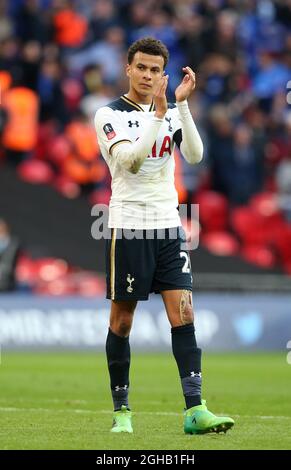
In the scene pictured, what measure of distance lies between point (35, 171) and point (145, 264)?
37.7 feet

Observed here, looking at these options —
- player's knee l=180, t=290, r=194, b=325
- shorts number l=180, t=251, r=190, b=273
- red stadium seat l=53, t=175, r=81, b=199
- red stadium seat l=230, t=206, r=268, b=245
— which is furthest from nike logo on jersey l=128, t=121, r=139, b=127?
red stadium seat l=230, t=206, r=268, b=245

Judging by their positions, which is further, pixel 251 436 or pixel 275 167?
pixel 275 167

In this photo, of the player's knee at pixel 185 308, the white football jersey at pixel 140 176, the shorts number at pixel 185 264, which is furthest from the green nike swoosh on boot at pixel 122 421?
the white football jersey at pixel 140 176

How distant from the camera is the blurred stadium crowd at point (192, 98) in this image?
19188 mm

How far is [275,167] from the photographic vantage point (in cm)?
2050

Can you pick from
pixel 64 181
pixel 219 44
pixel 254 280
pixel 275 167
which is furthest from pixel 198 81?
pixel 254 280

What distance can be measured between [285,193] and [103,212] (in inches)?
127

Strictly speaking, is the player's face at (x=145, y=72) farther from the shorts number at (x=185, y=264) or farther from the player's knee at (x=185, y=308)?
the player's knee at (x=185, y=308)

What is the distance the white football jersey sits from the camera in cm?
784

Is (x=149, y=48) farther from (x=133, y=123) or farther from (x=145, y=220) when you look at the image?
(x=145, y=220)

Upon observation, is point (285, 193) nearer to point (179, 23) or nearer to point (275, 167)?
point (275, 167)

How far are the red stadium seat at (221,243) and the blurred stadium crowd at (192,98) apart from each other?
0.02 meters

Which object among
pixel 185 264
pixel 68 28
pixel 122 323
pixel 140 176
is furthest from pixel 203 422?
pixel 68 28

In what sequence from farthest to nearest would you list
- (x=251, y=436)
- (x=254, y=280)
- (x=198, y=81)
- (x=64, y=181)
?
(x=198, y=81), (x=64, y=181), (x=254, y=280), (x=251, y=436)
